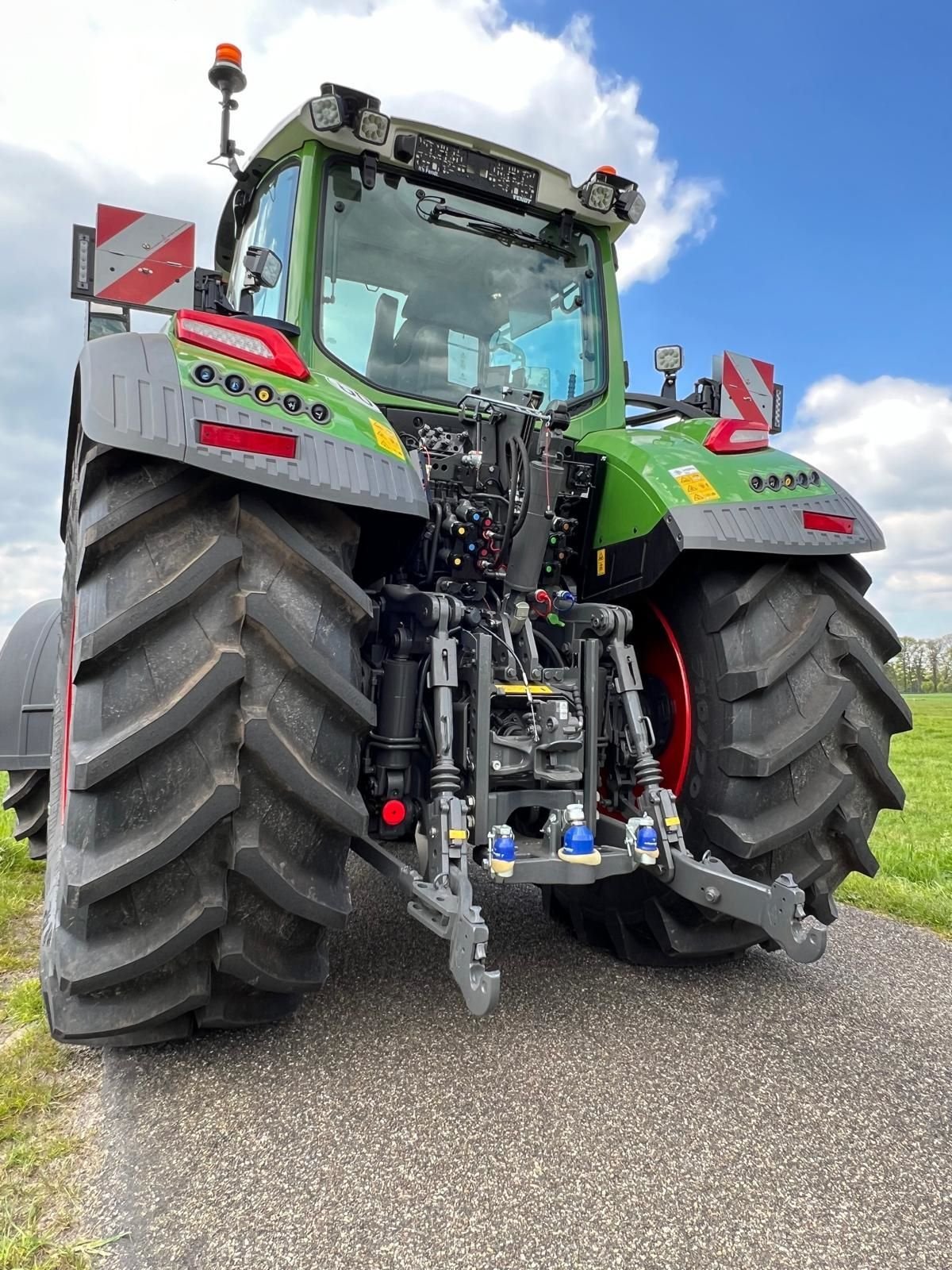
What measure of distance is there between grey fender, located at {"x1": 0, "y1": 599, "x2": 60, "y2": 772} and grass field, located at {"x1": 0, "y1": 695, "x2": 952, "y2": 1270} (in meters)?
0.65

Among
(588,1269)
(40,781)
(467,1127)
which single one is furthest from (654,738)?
(40,781)

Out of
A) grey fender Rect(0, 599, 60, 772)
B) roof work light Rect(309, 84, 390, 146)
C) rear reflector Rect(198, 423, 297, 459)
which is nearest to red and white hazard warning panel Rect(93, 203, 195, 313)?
roof work light Rect(309, 84, 390, 146)

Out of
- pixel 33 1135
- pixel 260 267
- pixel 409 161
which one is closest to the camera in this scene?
pixel 33 1135

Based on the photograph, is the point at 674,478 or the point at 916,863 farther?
the point at 916,863

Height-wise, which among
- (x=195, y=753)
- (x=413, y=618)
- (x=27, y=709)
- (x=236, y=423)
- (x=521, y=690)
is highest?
(x=236, y=423)

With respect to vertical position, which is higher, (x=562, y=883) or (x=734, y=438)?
(x=734, y=438)

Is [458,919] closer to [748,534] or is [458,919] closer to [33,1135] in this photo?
[33,1135]

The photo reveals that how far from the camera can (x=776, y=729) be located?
2400 millimetres

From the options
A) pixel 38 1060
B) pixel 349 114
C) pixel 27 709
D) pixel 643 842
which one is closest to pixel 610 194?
pixel 349 114

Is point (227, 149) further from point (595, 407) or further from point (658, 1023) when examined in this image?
point (658, 1023)

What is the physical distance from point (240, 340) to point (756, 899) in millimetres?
1804

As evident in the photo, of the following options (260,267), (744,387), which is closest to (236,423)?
(260,267)

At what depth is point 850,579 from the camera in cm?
263

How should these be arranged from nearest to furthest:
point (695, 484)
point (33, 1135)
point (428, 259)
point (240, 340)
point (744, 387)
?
point (33, 1135) < point (240, 340) < point (695, 484) < point (428, 259) < point (744, 387)
